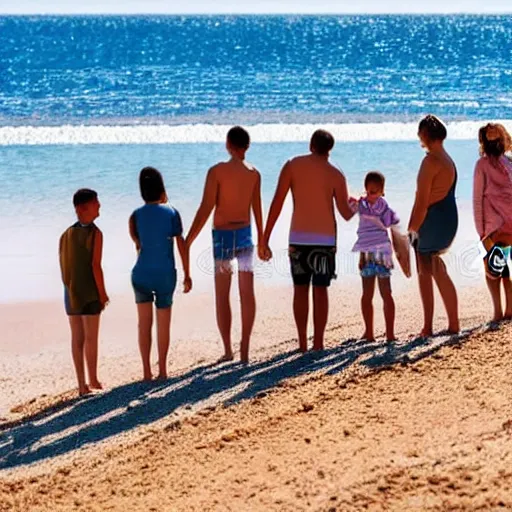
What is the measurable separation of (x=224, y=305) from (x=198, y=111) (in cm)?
2384

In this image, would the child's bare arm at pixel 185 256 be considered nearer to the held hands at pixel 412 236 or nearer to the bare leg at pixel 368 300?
the bare leg at pixel 368 300

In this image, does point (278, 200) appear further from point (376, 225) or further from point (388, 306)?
point (388, 306)

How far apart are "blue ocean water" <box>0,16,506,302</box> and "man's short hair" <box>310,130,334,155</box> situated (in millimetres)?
2048

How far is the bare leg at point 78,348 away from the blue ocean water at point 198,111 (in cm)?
235

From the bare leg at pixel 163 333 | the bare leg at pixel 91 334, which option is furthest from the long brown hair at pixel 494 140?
the bare leg at pixel 91 334

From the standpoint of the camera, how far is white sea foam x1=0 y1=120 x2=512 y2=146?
21.8 metres

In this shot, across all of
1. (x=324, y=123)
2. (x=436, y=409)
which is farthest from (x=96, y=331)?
(x=324, y=123)

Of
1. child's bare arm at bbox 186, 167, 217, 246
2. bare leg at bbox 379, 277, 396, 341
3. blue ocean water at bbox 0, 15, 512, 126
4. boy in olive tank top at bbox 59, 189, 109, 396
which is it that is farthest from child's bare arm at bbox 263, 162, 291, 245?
blue ocean water at bbox 0, 15, 512, 126

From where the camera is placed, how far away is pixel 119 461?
18.2ft

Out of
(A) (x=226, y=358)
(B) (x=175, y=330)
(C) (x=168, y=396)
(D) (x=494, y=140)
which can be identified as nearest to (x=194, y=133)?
(B) (x=175, y=330)

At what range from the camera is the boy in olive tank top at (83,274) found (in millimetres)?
6836

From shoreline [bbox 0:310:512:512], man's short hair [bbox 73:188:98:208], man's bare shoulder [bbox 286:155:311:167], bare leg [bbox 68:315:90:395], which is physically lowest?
shoreline [bbox 0:310:512:512]

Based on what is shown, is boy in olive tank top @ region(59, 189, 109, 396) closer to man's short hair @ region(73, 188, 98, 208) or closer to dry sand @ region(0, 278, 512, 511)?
man's short hair @ region(73, 188, 98, 208)

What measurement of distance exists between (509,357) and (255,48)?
188 feet
